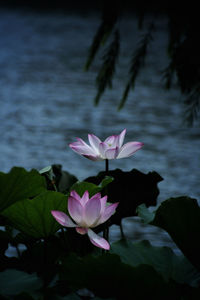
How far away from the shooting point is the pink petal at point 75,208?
331 mm

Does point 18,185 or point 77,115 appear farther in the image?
point 77,115

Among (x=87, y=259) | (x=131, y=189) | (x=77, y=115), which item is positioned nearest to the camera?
(x=87, y=259)

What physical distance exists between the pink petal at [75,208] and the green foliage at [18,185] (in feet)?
0.20

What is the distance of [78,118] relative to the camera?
2.25m

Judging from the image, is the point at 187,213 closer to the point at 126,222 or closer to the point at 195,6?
the point at 195,6

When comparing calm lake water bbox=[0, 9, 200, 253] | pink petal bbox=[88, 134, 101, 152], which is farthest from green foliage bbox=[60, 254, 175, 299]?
calm lake water bbox=[0, 9, 200, 253]

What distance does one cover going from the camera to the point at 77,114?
2.32 metres

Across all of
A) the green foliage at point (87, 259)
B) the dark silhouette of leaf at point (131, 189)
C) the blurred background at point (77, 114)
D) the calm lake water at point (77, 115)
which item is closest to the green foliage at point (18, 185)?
the green foliage at point (87, 259)

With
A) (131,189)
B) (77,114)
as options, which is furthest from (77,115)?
(131,189)

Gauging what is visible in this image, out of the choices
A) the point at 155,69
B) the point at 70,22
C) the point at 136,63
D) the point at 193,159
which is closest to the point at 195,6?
the point at 136,63

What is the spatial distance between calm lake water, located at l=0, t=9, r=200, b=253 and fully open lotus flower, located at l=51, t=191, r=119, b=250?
867mm

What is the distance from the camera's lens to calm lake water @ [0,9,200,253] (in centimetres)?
164

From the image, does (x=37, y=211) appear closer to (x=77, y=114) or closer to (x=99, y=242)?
(x=99, y=242)

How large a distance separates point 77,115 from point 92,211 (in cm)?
198
